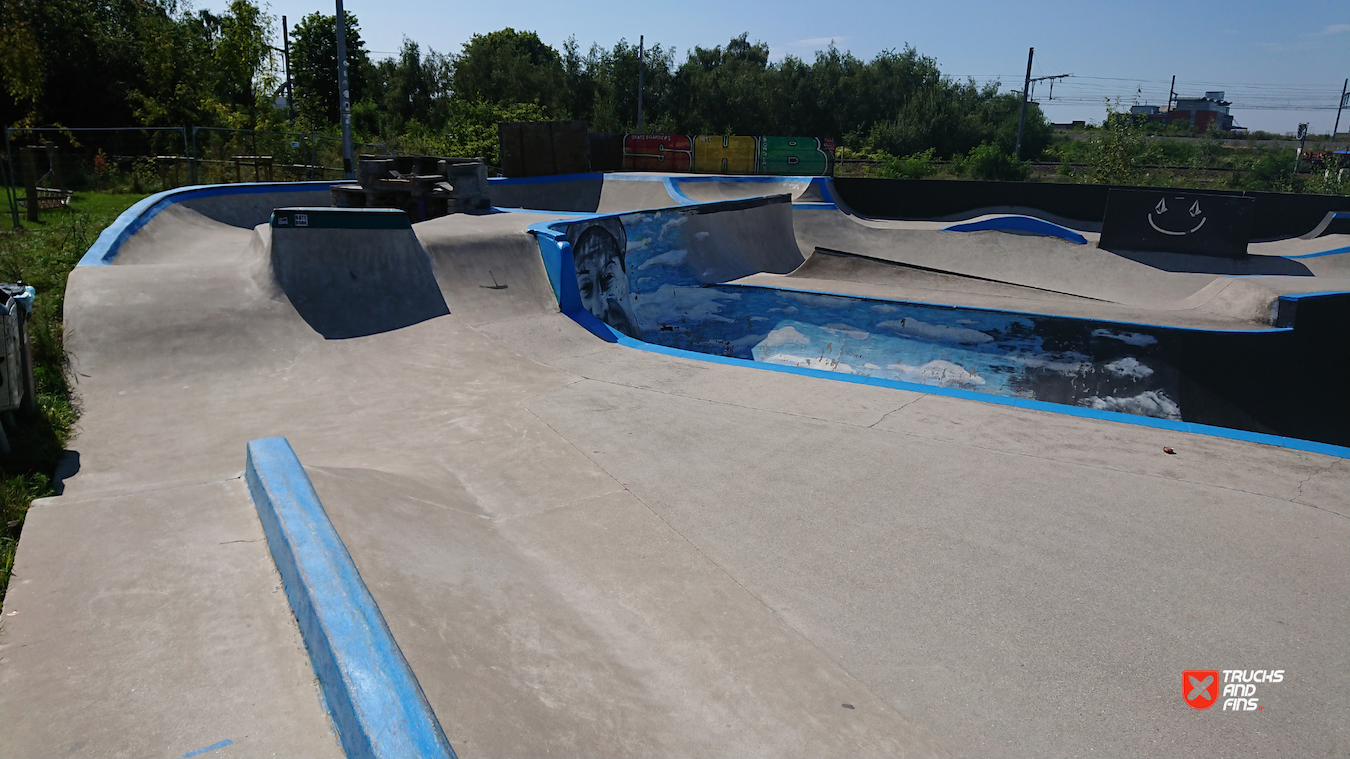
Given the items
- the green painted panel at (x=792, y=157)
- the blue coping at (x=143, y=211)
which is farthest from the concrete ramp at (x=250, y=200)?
the green painted panel at (x=792, y=157)

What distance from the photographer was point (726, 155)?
90.4 feet

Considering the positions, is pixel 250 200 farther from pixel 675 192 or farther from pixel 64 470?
pixel 64 470

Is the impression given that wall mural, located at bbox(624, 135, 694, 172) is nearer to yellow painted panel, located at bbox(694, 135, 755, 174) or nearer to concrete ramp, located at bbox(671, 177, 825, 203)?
yellow painted panel, located at bbox(694, 135, 755, 174)

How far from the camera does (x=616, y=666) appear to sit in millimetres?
2699

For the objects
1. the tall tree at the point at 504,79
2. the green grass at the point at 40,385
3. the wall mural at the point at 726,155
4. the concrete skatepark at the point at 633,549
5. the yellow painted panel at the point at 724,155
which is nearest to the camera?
the concrete skatepark at the point at 633,549

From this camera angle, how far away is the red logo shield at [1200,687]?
2.72 metres

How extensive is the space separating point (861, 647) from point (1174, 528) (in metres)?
2.17

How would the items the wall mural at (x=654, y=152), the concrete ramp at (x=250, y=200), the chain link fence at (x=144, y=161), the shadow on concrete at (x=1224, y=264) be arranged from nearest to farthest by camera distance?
1. the concrete ramp at (x=250, y=200)
2. the shadow on concrete at (x=1224, y=264)
3. the chain link fence at (x=144, y=161)
4. the wall mural at (x=654, y=152)

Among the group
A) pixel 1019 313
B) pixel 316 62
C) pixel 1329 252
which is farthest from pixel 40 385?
pixel 316 62

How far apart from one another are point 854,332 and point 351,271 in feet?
25.2

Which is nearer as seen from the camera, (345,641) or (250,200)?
(345,641)

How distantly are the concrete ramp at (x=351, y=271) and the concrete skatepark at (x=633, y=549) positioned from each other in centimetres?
5

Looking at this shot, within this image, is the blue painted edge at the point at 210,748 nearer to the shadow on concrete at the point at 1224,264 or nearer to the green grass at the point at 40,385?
the green grass at the point at 40,385

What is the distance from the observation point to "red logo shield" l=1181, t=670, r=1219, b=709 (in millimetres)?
2725
